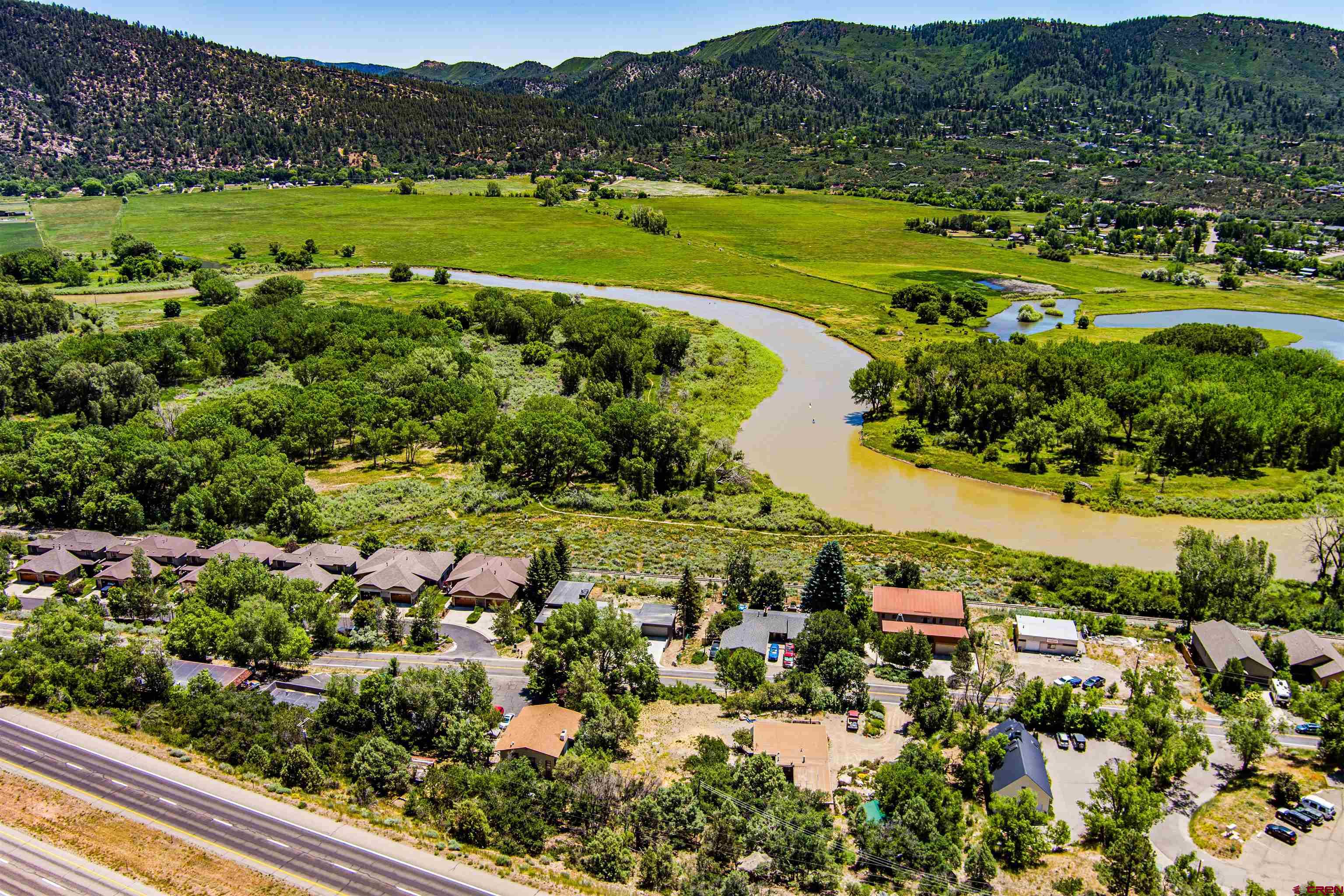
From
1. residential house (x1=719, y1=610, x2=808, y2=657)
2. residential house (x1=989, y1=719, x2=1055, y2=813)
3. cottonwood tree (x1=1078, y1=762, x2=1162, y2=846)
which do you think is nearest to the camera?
cottonwood tree (x1=1078, y1=762, x2=1162, y2=846)

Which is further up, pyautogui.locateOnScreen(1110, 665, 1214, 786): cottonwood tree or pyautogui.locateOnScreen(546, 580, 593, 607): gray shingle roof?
pyautogui.locateOnScreen(1110, 665, 1214, 786): cottonwood tree

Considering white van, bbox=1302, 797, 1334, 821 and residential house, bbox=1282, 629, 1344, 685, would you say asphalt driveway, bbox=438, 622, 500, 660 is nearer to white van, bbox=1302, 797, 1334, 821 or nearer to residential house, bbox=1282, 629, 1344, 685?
white van, bbox=1302, 797, 1334, 821

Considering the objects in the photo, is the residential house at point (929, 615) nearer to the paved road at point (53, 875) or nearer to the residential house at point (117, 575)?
the paved road at point (53, 875)

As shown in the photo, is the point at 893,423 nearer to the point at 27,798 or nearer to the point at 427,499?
the point at 427,499

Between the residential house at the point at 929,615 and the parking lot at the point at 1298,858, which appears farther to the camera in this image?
the residential house at the point at 929,615

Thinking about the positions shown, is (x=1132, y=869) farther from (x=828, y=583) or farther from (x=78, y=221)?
(x=78, y=221)

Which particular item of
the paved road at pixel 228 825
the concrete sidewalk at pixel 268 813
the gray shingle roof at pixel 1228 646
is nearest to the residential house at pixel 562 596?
the concrete sidewalk at pixel 268 813

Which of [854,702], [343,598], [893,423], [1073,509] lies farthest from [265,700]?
[893,423]

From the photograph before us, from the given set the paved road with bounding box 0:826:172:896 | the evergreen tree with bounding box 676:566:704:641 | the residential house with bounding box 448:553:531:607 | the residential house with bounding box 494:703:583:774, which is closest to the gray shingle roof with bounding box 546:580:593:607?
the residential house with bounding box 448:553:531:607
